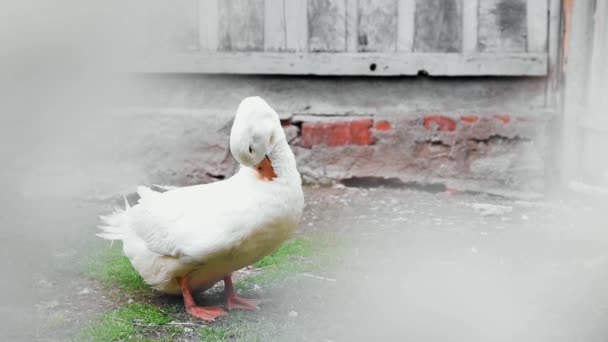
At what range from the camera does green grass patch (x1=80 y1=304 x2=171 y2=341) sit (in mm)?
3131

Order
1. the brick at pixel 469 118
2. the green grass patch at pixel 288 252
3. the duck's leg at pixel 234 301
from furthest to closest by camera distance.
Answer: the brick at pixel 469 118 < the green grass patch at pixel 288 252 < the duck's leg at pixel 234 301

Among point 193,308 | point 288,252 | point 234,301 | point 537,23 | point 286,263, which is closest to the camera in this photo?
point 193,308

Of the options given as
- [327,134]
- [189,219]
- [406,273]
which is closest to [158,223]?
[189,219]

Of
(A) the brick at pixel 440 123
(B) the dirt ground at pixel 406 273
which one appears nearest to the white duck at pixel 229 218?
(B) the dirt ground at pixel 406 273

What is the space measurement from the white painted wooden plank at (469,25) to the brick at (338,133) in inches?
34.1

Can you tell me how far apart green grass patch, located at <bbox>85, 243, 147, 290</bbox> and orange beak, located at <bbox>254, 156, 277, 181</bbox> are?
3.21 ft

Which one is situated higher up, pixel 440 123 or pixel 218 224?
pixel 440 123

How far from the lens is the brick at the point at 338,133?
557 cm

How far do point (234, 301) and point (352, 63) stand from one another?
252 centimetres

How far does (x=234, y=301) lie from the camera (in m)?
3.48

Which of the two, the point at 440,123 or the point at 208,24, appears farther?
the point at 208,24

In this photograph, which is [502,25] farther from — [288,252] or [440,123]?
[288,252]

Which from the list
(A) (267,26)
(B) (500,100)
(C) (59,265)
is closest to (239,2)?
(A) (267,26)

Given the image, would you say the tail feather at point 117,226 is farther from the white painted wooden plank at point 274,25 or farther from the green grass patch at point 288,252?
the white painted wooden plank at point 274,25
